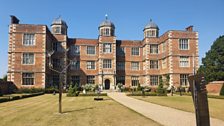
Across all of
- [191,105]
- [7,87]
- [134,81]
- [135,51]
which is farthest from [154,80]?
[191,105]

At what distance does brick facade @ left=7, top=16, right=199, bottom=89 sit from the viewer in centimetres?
3578

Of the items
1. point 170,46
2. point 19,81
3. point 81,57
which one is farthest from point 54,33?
point 170,46

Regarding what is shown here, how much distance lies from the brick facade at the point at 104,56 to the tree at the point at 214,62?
3.58 m

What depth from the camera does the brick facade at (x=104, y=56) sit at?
35.8 m

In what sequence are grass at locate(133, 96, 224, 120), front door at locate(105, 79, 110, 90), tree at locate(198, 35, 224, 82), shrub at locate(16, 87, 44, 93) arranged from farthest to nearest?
1. front door at locate(105, 79, 110, 90)
2. tree at locate(198, 35, 224, 82)
3. shrub at locate(16, 87, 44, 93)
4. grass at locate(133, 96, 224, 120)

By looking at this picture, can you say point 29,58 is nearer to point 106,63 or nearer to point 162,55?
point 106,63

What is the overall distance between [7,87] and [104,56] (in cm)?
1775

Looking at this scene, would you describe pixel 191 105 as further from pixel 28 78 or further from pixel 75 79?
pixel 75 79

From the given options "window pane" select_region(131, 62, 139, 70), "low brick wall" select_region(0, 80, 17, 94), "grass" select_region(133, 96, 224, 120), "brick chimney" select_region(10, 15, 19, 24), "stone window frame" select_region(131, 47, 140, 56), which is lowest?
"grass" select_region(133, 96, 224, 120)

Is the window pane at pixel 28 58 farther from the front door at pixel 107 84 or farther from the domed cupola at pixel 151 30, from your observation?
the domed cupola at pixel 151 30

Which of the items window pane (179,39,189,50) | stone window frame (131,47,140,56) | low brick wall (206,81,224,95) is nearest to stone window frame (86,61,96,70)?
stone window frame (131,47,140,56)

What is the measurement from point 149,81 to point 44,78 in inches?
746

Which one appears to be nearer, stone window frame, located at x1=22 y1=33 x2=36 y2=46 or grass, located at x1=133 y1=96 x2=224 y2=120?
grass, located at x1=133 y1=96 x2=224 y2=120

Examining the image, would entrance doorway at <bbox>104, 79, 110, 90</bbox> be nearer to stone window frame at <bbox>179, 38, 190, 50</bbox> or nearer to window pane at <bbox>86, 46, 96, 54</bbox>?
window pane at <bbox>86, 46, 96, 54</bbox>
